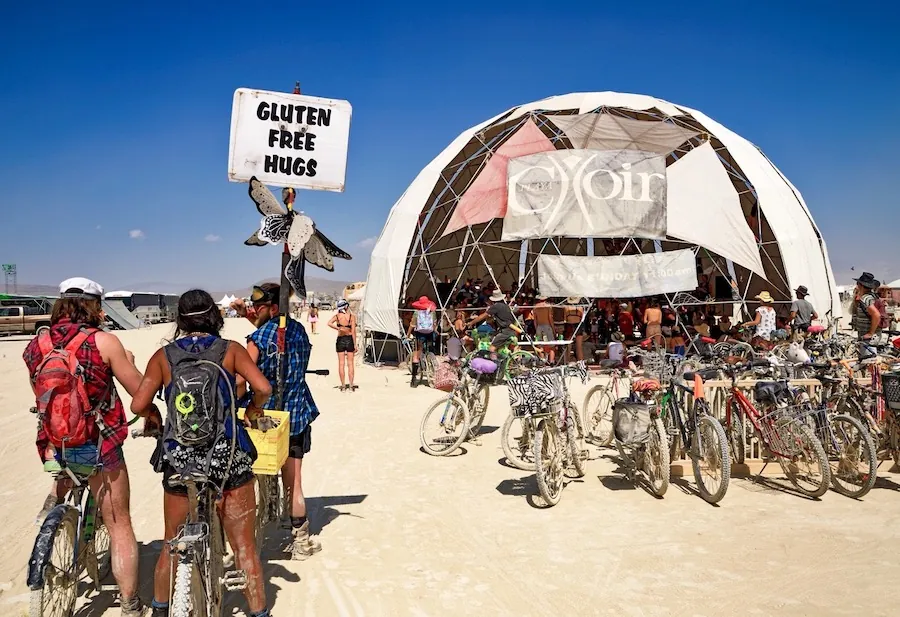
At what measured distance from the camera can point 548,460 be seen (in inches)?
225

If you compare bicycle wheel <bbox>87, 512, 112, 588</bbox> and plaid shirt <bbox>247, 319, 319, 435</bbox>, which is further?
plaid shirt <bbox>247, 319, 319, 435</bbox>

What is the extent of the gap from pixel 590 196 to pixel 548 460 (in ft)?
34.2

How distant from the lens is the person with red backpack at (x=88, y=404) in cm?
326

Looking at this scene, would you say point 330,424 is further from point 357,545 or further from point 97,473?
point 97,473

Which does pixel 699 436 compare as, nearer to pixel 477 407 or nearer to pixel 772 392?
pixel 772 392

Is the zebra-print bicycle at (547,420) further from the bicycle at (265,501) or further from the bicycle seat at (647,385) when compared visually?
the bicycle at (265,501)

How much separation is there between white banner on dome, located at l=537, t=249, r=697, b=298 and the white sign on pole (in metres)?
11.3

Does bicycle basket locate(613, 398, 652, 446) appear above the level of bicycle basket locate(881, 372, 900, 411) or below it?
below

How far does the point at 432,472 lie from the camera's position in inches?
270

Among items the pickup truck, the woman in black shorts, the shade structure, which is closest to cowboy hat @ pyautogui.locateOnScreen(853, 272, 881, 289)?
the shade structure

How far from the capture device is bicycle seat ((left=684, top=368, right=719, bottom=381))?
20.4ft

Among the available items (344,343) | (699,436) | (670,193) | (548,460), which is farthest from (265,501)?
(670,193)

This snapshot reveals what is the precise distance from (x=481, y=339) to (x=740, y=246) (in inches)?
322

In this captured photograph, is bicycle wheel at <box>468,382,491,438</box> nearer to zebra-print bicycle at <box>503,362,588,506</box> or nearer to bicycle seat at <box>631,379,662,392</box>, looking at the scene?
zebra-print bicycle at <box>503,362,588,506</box>
